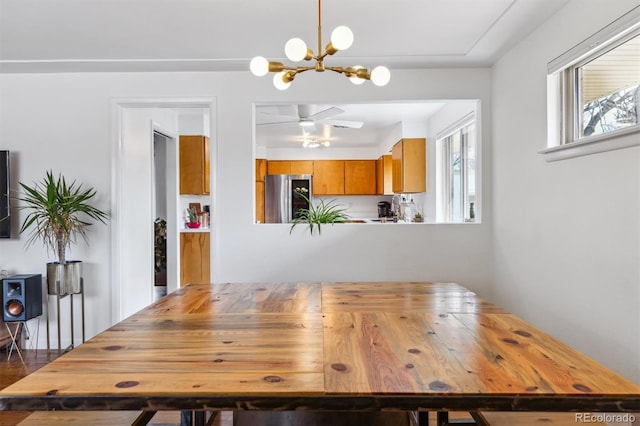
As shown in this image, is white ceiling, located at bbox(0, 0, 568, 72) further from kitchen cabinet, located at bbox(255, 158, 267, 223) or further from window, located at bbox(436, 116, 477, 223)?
kitchen cabinet, located at bbox(255, 158, 267, 223)

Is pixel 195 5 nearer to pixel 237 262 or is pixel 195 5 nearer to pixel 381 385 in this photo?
pixel 237 262

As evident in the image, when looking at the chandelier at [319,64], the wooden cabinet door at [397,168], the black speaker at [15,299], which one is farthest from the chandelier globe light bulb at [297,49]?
the wooden cabinet door at [397,168]

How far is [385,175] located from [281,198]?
6.15 feet

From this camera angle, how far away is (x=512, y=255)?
3.04m

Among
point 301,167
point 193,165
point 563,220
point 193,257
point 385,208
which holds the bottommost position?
point 193,257

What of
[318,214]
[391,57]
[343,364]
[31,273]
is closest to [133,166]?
[31,273]

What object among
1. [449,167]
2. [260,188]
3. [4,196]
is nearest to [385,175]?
[449,167]

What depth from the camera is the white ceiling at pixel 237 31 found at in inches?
92.6

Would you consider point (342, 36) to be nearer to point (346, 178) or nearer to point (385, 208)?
point (346, 178)

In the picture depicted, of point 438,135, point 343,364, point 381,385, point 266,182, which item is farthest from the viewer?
point 266,182

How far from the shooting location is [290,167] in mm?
7508

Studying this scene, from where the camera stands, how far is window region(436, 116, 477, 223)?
13.4 feet

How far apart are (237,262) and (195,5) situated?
1.97 metres

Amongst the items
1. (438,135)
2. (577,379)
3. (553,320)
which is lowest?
(553,320)
